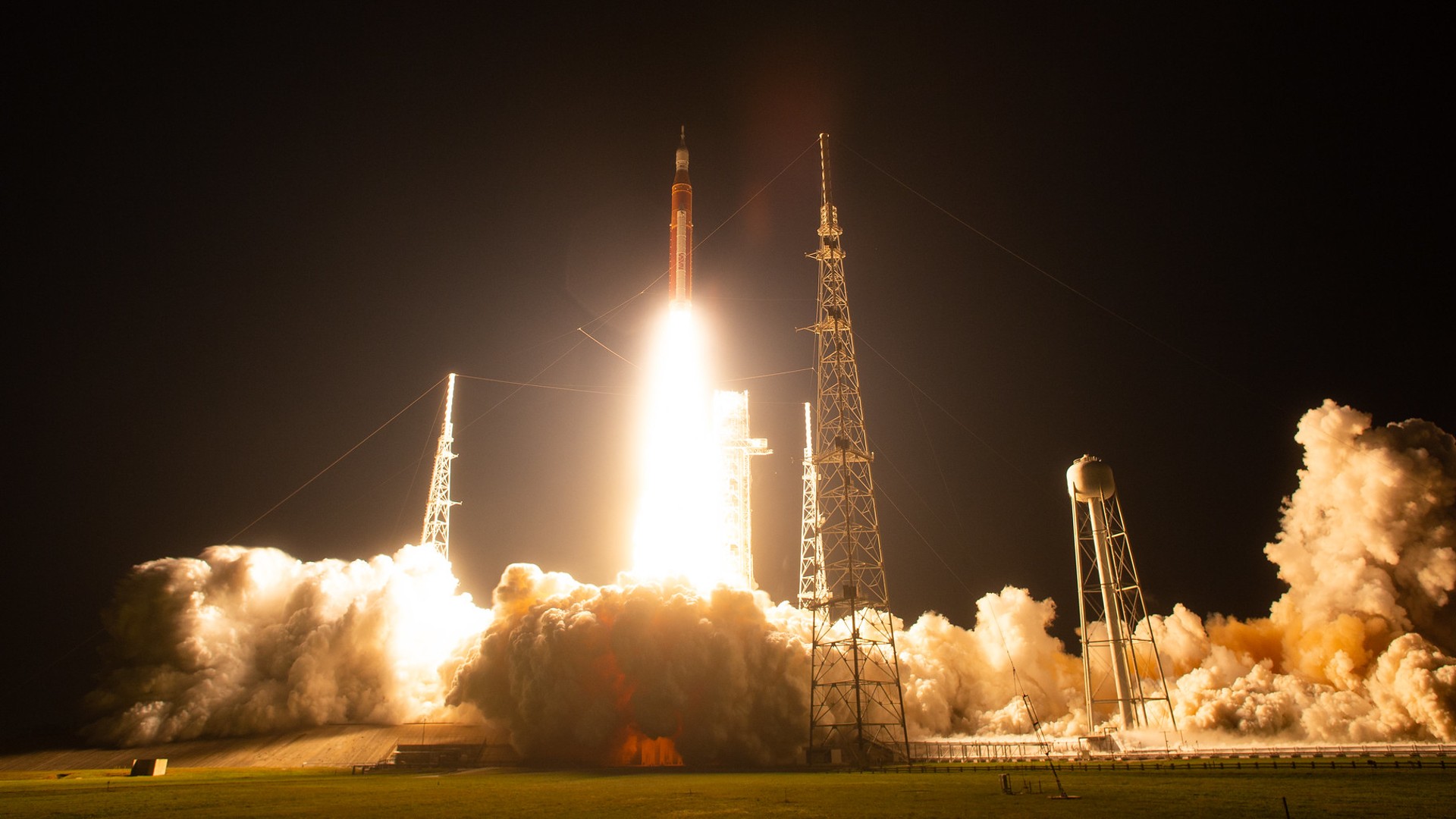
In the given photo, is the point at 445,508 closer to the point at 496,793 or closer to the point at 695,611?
the point at 695,611

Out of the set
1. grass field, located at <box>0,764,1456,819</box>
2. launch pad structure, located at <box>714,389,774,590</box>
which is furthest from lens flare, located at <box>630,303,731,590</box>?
grass field, located at <box>0,764,1456,819</box>

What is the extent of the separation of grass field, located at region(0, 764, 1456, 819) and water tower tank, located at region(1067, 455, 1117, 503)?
675 inches

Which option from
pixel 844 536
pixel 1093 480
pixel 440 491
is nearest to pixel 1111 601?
pixel 1093 480

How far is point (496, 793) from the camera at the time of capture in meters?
28.0

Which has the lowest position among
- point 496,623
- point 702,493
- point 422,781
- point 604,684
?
point 422,781

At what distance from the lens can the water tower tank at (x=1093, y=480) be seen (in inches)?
1860

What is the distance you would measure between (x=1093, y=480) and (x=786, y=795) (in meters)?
29.8

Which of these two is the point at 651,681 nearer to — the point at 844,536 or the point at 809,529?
the point at 844,536

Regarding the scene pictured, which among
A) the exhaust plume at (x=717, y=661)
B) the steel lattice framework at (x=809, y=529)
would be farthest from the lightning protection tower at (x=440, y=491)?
the steel lattice framework at (x=809, y=529)

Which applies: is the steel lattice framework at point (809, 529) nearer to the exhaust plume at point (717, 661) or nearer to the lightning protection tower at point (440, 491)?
the exhaust plume at point (717, 661)

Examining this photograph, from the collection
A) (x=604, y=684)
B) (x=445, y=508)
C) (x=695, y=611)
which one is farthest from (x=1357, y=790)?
(x=445, y=508)

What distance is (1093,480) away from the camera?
47312 millimetres

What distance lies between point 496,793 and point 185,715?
43.0 m

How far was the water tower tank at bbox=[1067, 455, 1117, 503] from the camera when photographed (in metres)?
47.2
